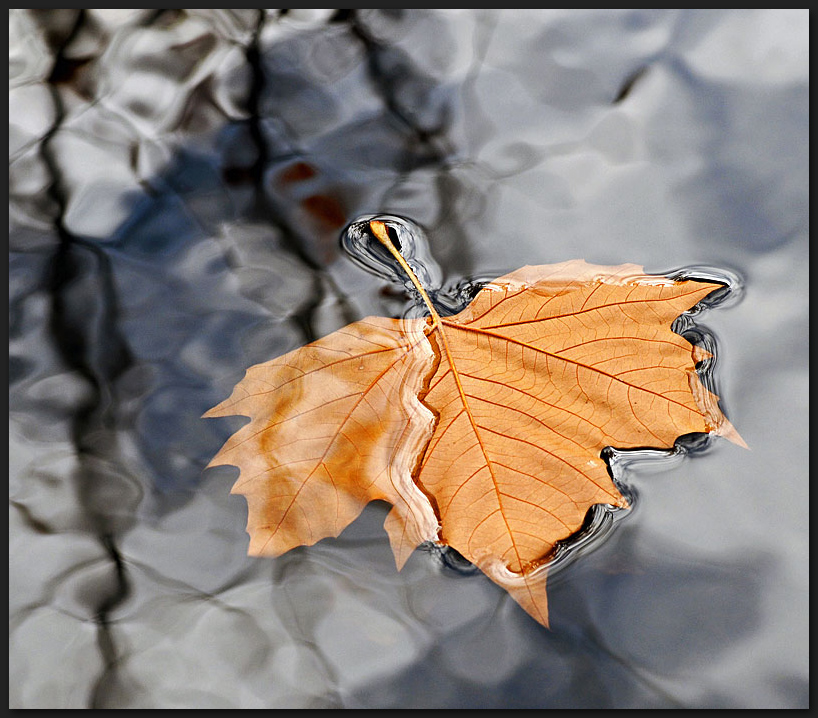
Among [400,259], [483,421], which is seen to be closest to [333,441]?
[483,421]

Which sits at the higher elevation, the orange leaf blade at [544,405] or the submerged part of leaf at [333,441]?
the orange leaf blade at [544,405]

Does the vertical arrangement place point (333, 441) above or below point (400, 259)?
below

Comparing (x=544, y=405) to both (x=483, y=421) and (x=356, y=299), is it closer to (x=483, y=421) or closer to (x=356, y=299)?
(x=483, y=421)

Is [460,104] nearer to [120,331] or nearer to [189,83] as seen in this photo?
[189,83]

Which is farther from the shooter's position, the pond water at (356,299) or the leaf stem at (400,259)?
the leaf stem at (400,259)

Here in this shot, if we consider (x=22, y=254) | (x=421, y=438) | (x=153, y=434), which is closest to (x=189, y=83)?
(x=22, y=254)
